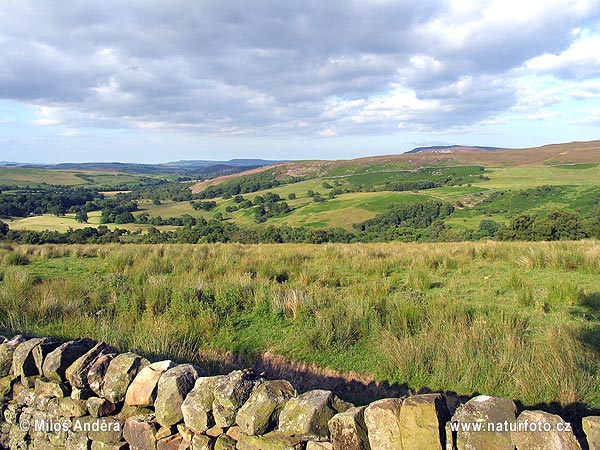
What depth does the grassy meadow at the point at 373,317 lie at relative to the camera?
4234 millimetres

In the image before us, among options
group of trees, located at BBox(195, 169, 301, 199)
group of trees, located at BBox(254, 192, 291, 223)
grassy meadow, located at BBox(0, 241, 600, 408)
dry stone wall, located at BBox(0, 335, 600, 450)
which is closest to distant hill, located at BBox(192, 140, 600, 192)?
group of trees, located at BBox(195, 169, 301, 199)

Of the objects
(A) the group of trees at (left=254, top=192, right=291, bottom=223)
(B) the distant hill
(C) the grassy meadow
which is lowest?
(A) the group of trees at (left=254, top=192, right=291, bottom=223)

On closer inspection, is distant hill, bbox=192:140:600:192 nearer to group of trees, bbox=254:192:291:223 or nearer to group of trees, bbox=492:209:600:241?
group of trees, bbox=254:192:291:223

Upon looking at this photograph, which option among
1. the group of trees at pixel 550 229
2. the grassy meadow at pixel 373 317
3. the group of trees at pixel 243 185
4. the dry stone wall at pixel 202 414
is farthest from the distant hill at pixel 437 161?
the dry stone wall at pixel 202 414

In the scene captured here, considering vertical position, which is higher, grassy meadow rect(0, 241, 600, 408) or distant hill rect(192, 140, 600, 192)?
distant hill rect(192, 140, 600, 192)

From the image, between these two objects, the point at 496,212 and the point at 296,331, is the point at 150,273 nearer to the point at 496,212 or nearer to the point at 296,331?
the point at 296,331

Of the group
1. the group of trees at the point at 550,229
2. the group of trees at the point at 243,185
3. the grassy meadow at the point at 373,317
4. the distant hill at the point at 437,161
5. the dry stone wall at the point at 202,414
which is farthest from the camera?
the group of trees at the point at 243,185

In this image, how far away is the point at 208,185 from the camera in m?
126

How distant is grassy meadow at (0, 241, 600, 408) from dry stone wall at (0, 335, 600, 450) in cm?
111

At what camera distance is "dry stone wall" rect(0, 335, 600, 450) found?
8.14 ft

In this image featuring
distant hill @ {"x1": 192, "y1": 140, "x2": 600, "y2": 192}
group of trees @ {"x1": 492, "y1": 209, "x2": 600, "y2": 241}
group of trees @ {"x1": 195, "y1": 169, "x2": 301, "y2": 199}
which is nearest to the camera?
group of trees @ {"x1": 492, "y1": 209, "x2": 600, "y2": 241}

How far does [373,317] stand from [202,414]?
10.5ft

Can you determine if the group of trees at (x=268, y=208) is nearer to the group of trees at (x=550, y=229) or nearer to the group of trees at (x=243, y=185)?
the group of trees at (x=243, y=185)

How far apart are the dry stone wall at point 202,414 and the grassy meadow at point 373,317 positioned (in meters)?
1.11
